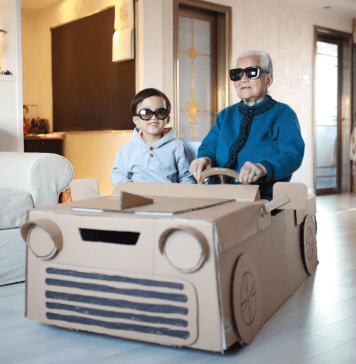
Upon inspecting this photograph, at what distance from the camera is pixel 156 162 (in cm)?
194

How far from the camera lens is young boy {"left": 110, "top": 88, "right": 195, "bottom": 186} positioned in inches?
76.0

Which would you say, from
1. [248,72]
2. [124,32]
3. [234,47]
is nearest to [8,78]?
[124,32]

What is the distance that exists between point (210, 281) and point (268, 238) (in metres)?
0.37

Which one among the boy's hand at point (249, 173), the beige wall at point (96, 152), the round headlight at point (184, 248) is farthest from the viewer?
the beige wall at point (96, 152)

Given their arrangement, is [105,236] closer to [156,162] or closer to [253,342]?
[253,342]

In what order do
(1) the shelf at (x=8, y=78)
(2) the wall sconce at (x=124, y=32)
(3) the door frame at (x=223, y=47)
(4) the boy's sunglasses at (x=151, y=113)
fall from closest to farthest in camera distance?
(4) the boy's sunglasses at (x=151, y=113)
(1) the shelf at (x=8, y=78)
(2) the wall sconce at (x=124, y=32)
(3) the door frame at (x=223, y=47)

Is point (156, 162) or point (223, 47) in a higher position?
point (223, 47)

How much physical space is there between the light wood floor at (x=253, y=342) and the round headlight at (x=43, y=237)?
23 centimetres

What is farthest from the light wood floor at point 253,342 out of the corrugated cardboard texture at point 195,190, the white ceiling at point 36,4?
the white ceiling at point 36,4

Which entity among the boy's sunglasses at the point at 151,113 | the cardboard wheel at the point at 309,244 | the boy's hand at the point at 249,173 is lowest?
the cardboard wheel at the point at 309,244

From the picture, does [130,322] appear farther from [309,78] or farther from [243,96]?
[309,78]

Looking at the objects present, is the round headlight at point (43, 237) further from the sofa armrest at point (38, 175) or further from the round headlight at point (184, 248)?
the sofa armrest at point (38, 175)

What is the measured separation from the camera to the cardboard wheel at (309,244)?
1.75m

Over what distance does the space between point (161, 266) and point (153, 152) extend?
3.09 ft
